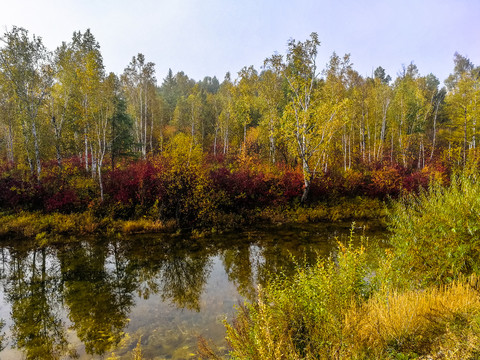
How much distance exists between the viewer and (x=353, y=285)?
5.36 meters

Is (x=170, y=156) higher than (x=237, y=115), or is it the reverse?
(x=237, y=115)

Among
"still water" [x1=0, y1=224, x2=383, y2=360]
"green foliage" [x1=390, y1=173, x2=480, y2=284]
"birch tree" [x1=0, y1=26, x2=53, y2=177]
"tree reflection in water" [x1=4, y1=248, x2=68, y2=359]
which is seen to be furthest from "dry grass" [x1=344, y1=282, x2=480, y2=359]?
"birch tree" [x1=0, y1=26, x2=53, y2=177]

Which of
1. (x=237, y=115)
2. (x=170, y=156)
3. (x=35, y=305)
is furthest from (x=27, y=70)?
(x=237, y=115)

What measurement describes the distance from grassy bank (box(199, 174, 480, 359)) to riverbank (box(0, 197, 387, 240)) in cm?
959

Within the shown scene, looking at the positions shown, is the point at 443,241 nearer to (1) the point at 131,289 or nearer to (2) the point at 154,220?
(1) the point at 131,289

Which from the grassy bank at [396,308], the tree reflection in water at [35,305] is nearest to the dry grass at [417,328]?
the grassy bank at [396,308]

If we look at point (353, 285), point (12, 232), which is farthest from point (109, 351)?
point (12, 232)

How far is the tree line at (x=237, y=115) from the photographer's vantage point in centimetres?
1695

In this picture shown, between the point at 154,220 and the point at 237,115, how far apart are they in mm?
19780

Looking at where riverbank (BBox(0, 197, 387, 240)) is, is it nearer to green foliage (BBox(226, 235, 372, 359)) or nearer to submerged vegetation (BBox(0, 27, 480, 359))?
submerged vegetation (BBox(0, 27, 480, 359))

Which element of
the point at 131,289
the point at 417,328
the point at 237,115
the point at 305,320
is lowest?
the point at 131,289

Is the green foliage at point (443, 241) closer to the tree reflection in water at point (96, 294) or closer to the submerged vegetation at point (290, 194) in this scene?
the submerged vegetation at point (290, 194)

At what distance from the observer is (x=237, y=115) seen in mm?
31406

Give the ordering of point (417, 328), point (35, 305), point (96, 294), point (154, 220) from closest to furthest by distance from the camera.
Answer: point (417, 328) → point (35, 305) → point (96, 294) → point (154, 220)
